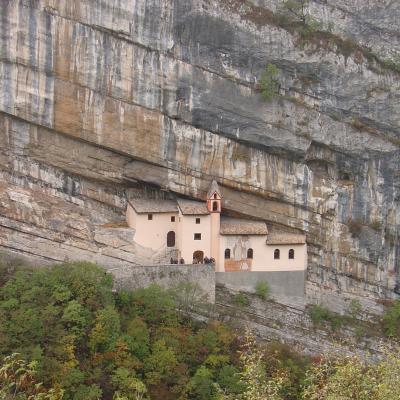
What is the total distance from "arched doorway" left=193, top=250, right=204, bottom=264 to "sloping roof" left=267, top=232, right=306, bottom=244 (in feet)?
10.1

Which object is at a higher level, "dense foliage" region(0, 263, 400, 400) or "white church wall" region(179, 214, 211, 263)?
"white church wall" region(179, 214, 211, 263)

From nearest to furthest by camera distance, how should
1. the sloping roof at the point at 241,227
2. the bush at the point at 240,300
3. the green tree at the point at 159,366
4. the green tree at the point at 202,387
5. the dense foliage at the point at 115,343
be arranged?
the dense foliage at the point at 115,343 → the green tree at the point at 159,366 → the green tree at the point at 202,387 → the bush at the point at 240,300 → the sloping roof at the point at 241,227

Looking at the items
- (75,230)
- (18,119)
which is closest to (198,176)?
(75,230)

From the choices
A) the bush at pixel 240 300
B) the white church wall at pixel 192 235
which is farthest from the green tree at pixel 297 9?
the bush at pixel 240 300

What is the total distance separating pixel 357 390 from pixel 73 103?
19.3 metres

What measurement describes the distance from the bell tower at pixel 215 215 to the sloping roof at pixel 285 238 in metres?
2.38

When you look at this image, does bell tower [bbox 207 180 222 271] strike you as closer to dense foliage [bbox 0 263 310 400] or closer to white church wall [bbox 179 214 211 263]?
white church wall [bbox 179 214 211 263]

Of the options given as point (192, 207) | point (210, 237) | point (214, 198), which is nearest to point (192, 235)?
point (210, 237)

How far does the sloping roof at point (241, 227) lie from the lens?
32.8 meters

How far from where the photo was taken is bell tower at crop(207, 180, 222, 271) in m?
32.2

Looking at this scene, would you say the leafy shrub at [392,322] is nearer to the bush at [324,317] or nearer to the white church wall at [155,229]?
the bush at [324,317]

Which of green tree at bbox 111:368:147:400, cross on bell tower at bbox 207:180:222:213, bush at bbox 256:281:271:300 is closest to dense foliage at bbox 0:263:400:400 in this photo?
green tree at bbox 111:368:147:400

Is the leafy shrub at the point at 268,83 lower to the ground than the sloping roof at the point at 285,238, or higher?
higher

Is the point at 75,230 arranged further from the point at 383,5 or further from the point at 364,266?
the point at 383,5
